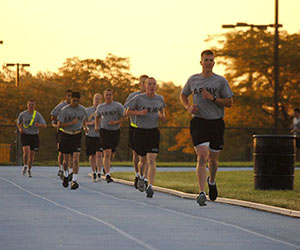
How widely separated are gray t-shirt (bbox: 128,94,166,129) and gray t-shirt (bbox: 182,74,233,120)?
9.72 ft

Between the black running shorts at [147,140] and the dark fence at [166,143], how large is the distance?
19.4m

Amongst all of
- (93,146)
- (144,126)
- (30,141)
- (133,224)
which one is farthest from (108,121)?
(133,224)

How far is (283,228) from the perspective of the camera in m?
10.5

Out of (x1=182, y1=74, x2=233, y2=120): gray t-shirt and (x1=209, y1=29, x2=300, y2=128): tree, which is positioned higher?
(x1=209, y1=29, x2=300, y2=128): tree

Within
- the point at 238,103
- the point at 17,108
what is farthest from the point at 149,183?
the point at 17,108

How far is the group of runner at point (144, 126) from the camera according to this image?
12.7 metres

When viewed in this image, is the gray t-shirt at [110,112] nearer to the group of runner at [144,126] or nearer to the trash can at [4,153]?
the group of runner at [144,126]

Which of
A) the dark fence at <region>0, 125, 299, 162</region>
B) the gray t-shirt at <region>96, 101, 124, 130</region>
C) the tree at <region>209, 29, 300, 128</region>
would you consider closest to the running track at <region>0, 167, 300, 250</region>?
the gray t-shirt at <region>96, 101, 124, 130</region>

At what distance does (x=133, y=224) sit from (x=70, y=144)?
23.8 ft

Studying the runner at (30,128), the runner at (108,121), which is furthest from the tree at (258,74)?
the runner at (108,121)

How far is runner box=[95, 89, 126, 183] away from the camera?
19094mm

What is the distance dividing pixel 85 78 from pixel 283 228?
58119mm

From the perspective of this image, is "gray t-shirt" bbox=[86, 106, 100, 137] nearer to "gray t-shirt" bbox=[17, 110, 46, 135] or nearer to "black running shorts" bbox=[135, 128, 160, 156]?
"gray t-shirt" bbox=[17, 110, 46, 135]

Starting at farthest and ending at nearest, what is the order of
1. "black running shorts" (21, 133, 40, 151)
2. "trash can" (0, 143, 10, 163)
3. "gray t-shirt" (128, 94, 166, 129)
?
"trash can" (0, 143, 10, 163)
"black running shorts" (21, 133, 40, 151)
"gray t-shirt" (128, 94, 166, 129)
